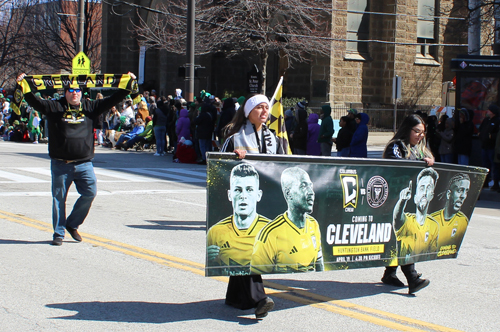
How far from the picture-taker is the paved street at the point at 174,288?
5.18 metres

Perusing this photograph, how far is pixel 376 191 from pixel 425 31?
31522 mm

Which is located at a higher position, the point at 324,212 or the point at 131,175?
the point at 324,212

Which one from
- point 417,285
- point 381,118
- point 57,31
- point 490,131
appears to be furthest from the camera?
point 57,31

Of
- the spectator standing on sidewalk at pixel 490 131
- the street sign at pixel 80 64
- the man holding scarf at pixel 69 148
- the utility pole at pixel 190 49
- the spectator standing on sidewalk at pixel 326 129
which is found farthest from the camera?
the street sign at pixel 80 64

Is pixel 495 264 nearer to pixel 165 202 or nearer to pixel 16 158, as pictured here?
pixel 165 202

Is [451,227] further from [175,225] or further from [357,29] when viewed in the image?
[357,29]

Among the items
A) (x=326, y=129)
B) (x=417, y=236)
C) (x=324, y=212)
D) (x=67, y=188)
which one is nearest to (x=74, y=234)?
(x=67, y=188)

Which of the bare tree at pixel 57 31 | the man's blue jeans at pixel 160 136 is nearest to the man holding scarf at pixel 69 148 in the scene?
the man's blue jeans at pixel 160 136

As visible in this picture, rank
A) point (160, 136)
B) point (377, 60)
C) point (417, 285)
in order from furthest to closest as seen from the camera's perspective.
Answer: point (377, 60) < point (160, 136) < point (417, 285)

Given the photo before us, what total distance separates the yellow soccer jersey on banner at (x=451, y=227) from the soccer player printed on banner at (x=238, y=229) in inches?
81.2

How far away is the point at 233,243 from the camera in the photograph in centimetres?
Result: 498

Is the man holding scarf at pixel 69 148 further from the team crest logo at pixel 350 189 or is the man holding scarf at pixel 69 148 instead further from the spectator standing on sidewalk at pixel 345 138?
the spectator standing on sidewalk at pixel 345 138

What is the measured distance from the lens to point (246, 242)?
16.5 feet

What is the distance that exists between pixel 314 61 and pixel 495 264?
25.3 meters
